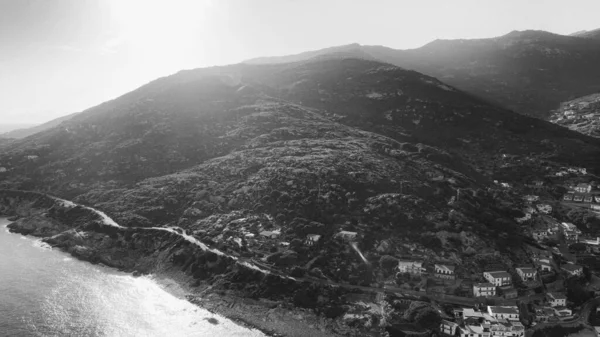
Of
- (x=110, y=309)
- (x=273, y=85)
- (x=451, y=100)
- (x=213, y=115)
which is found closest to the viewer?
(x=110, y=309)

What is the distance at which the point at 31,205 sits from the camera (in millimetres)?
100188

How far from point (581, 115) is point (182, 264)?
185 metres

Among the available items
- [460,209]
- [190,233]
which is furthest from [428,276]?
[190,233]

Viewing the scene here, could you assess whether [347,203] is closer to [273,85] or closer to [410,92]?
[410,92]

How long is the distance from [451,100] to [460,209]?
324ft

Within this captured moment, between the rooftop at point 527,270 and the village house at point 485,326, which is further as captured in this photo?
the rooftop at point 527,270

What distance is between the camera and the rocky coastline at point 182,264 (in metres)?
54.5

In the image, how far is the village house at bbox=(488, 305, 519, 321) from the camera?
51.5 metres

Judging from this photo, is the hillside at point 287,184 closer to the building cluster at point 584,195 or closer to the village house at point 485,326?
the village house at point 485,326

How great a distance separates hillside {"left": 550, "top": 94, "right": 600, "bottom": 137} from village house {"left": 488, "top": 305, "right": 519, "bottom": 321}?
A: 13174cm

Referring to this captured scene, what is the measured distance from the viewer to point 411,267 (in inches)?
2377

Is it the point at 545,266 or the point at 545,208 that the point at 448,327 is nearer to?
the point at 545,266

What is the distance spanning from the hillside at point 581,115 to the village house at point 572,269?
11298 cm

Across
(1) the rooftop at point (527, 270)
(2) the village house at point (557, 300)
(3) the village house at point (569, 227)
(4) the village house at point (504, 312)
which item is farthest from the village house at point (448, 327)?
(3) the village house at point (569, 227)
